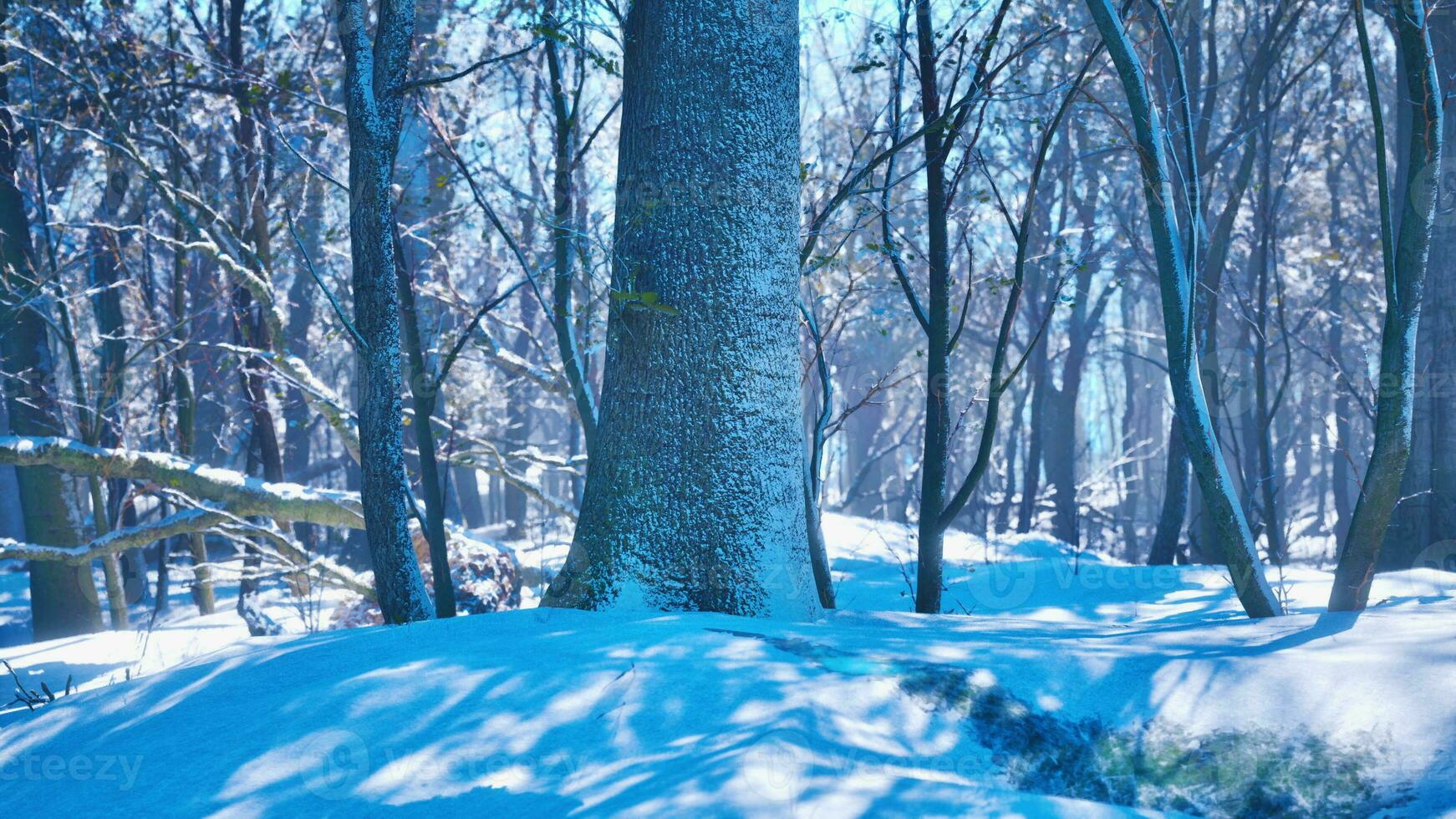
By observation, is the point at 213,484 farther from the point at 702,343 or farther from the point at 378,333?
the point at 702,343

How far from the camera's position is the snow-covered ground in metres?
2.29

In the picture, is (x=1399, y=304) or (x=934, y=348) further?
(x=934, y=348)

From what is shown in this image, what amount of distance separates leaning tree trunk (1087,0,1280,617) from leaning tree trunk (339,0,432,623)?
333 centimetres

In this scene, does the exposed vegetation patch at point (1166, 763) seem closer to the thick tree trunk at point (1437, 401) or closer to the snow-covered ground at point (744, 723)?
the snow-covered ground at point (744, 723)

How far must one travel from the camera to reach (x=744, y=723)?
2.54 metres

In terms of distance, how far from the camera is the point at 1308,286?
20.6m

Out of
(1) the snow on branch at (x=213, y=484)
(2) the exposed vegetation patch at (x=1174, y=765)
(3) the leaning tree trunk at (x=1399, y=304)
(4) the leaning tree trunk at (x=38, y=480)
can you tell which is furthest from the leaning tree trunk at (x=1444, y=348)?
(4) the leaning tree trunk at (x=38, y=480)

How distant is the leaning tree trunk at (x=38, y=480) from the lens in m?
10.7

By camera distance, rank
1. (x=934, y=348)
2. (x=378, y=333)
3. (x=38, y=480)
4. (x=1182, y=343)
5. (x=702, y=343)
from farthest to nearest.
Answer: (x=38, y=480)
(x=934, y=348)
(x=378, y=333)
(x=1182, y=343)
(x=702, y=343)

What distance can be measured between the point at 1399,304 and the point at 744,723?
3257 millimetres

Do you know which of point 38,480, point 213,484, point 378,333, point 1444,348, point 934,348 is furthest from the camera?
point 38,480

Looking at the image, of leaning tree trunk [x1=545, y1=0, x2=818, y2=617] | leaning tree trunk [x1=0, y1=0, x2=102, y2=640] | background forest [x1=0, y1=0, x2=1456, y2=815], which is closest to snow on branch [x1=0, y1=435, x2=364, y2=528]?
background forest [x1=0, y1=0, x2=1456, y2=815]

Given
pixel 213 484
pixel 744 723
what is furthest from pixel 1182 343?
pixel 213 484

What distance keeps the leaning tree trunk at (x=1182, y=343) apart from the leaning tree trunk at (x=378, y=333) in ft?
10.9
